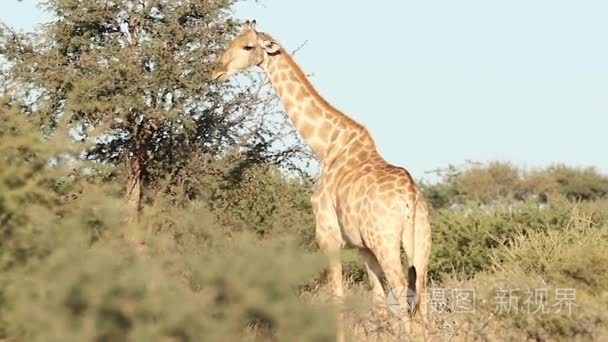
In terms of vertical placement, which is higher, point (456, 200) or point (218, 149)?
point (456, 200)

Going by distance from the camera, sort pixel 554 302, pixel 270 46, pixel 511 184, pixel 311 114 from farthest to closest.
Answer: pixel 511 184
pixel 270 46
pixel 311 114
pixel 554 302

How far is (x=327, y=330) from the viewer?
6.00m

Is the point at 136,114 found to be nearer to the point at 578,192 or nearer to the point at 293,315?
the point at 293,315

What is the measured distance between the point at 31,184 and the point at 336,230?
184 inches

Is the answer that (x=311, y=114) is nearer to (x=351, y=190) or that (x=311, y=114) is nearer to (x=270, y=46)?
(x=270, y=46)

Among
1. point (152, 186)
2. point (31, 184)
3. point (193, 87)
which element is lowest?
point (31, 184)

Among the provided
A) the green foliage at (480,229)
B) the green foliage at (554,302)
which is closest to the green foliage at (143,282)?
the green foliage at (554,302)

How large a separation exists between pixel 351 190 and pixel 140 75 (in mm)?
5329

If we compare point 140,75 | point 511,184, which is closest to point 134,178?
point 140,75

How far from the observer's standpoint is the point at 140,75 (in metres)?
16.1

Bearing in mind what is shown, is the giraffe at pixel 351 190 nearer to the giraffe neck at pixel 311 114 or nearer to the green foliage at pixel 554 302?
the giraffe neck at pixel 311 114

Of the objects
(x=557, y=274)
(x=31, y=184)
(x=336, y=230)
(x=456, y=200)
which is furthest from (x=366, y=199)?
(x=456, y=200)

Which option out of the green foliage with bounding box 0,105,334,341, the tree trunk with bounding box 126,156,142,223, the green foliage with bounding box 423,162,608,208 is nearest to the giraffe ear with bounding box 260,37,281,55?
the tree trunk with bounding box 126,156,142,223

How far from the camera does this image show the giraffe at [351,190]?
36.2 ft
